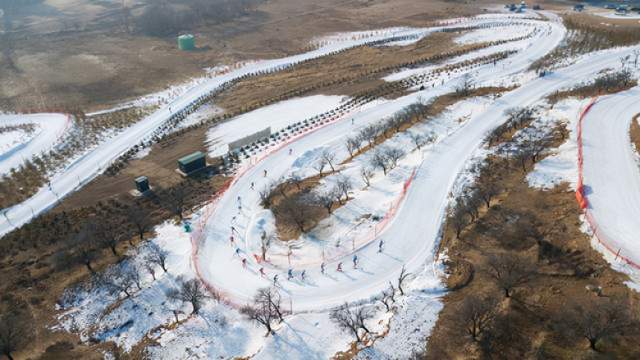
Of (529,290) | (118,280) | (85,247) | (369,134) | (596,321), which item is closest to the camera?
(596,321)

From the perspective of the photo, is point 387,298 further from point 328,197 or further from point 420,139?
point 420,139

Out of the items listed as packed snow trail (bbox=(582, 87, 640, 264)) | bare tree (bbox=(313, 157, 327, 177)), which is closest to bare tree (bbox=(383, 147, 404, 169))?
bare tree (bbox=(313, 157, 327, 177))

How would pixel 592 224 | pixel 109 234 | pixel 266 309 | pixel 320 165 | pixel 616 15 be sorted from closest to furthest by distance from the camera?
pixel 266 309 → pixel 592 224 → pixel 109 234 → pixel 320 165 → pixel 616 15

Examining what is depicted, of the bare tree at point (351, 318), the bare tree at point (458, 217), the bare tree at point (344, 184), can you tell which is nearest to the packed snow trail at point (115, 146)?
the bare tree at point (344, 184)

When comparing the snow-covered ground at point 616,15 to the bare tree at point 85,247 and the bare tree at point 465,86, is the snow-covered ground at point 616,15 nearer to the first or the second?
the bare tree at point 465,86

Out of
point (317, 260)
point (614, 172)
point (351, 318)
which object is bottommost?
point (317, 260)

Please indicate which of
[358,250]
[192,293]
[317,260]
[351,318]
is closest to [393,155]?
[358,250]

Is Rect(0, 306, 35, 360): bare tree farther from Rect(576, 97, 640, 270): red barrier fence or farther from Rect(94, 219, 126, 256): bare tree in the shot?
Rect(576, 97, 640, 270): red barrier fence
